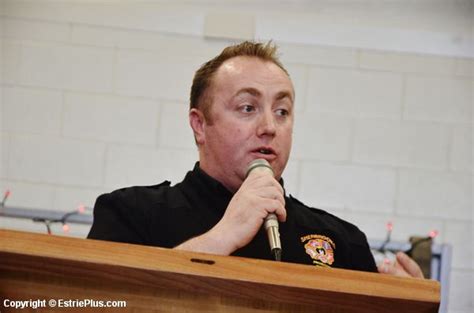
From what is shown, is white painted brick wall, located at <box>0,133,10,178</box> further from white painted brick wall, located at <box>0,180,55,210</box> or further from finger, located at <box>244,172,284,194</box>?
finger, located at <box>244,172,284,194</box>

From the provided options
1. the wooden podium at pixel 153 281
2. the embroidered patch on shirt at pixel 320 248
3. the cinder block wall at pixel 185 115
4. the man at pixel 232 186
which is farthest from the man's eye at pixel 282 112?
the cinder block wall at pixel 185 115

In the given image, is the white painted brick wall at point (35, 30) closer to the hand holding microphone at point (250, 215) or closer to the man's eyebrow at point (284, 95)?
the man's eyebrow at point (284, 95)

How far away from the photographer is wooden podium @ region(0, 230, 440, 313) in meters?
1.13

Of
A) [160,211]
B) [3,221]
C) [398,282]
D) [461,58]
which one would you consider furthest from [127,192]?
[461,58]

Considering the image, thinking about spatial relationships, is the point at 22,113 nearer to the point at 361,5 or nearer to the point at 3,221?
the point at 3,221

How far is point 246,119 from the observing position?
202cm

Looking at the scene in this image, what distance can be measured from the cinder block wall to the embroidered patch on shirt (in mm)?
1290

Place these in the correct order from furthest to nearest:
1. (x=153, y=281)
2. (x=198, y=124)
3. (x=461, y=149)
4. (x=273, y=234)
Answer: (x=461, y=149) → (x=198, y=124) → (x=273, y=234) → (x=153, y=281)

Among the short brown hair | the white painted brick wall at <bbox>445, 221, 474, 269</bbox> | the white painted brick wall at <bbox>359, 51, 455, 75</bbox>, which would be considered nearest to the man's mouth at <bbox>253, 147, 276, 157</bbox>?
the short brown hair

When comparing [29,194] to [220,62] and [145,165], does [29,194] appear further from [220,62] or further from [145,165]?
[220,62]

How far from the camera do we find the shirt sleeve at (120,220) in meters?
1.81

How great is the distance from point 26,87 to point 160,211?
64.3 inches

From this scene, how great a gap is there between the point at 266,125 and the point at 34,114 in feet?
5.36

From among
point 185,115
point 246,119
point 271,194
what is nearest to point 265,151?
point 246,119
